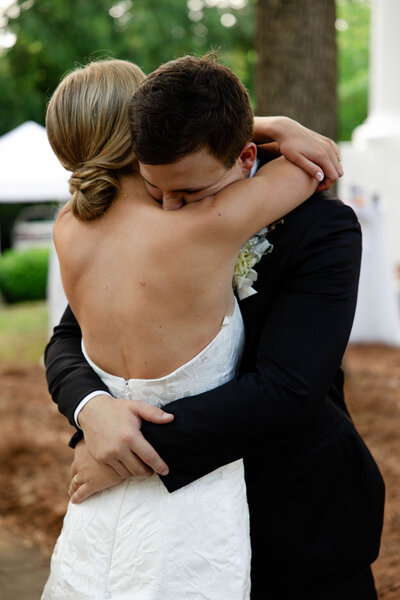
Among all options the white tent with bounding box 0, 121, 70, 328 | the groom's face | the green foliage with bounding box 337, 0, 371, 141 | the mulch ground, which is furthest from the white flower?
the green foliage with bounding box 337, 0, 371, 141

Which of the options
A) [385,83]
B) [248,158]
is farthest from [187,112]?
[385,83]

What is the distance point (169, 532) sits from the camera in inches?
74.1

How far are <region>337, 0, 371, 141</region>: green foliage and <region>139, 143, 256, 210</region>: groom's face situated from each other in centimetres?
2707

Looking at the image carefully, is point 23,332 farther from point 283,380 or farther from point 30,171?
point 283,380

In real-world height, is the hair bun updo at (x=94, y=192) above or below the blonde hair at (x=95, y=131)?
below

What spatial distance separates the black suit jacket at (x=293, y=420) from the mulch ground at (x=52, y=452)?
1.95 metres

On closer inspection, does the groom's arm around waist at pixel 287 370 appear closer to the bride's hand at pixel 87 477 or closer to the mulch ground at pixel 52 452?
the bride's hand at pixel 87 477

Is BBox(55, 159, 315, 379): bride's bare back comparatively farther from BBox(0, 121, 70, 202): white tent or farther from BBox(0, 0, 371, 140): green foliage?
BBox(0, 0, 371, 140): green foliage

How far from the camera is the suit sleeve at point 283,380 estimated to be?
6.10 feet

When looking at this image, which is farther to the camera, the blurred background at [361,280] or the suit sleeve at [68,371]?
the blurred background at [361,280]

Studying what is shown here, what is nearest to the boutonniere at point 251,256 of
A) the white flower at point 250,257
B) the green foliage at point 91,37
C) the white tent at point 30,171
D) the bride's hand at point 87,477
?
the white flower at point 250,257

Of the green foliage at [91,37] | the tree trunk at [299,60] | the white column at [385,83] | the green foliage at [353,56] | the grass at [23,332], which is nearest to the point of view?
the tree trunk at [299,60]

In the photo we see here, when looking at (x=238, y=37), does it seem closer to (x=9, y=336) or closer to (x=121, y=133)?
(x=9, y=336)

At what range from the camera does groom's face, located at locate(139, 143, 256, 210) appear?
180 cm
